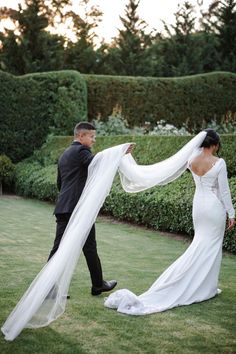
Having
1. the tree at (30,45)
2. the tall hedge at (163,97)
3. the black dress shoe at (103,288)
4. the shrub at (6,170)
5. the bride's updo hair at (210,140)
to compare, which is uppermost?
the tree at (30,45)

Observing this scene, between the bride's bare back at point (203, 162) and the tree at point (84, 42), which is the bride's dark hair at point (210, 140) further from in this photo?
the tree at point (84, 42)

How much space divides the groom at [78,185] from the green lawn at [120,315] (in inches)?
15.6

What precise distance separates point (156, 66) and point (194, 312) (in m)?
26.0

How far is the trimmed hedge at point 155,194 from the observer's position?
9.50 metres

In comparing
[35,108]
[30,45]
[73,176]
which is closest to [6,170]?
[35,108]

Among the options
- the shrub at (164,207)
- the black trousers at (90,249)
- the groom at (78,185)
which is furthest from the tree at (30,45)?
the black trousers at (90,249)

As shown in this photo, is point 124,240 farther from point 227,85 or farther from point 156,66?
point 156,66

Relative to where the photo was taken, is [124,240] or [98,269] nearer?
[98,269]

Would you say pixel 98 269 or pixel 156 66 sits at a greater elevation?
pixel 156 66

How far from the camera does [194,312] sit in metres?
5.01

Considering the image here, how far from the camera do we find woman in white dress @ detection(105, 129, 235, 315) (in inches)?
207

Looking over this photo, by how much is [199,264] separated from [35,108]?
14927mm

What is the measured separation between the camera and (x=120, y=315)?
4.85m

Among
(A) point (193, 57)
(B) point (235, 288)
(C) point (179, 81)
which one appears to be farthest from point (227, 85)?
(B) point (235, 288)
